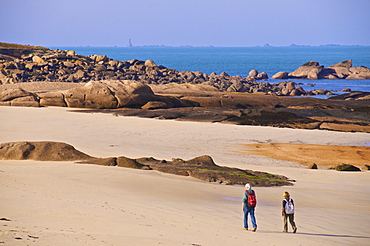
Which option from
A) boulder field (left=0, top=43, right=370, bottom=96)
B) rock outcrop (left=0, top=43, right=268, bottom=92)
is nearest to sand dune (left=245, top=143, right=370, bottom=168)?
boulder field (left=0, top=43, right=370, bottom=96)

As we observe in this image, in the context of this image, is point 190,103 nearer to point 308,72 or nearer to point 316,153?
point 316,153

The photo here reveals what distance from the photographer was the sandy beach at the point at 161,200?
886cm

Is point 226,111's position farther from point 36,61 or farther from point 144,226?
point 36,61

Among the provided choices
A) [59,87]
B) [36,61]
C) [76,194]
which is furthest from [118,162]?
[36,61]

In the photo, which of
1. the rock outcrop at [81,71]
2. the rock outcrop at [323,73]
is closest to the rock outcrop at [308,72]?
the rock outcrop at [323,73]

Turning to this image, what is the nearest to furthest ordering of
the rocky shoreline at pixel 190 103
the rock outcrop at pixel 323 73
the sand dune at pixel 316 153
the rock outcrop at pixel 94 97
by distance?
the sand dune at pixel 316 153, the rocky shoreline at pixel 190 103, the rock outcrop at pixel 94 97, the rock outcrop at pixel 323 73

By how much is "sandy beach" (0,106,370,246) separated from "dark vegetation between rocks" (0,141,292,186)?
48 cm

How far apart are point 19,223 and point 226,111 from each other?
23.7 meters

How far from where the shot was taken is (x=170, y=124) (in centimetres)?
2725

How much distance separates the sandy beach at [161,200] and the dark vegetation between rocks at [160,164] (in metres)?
0.48

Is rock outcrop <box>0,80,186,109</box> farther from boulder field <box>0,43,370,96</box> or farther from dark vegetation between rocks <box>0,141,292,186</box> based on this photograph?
dark vegetation between rocks <box>0,141,292,186</box>

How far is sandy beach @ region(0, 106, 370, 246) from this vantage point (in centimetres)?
886

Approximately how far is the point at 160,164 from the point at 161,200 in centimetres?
431

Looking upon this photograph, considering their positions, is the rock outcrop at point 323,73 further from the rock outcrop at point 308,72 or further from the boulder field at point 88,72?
the boulder field at point 88,72
